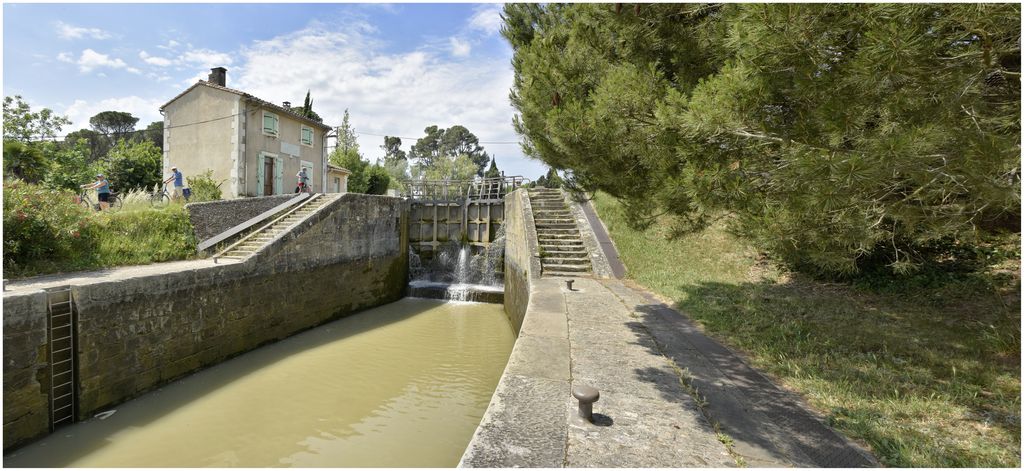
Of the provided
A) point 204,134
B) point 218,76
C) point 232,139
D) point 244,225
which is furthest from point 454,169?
point 244,225

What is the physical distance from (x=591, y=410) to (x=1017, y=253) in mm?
9480

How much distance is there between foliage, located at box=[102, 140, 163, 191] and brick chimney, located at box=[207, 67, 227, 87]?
5.23m

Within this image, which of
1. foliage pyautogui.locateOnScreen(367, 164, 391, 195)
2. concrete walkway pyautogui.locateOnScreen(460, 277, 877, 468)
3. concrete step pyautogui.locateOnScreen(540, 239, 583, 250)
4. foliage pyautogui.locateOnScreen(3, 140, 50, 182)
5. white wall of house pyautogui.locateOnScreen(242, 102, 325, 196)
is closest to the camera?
concrete walkway pyautogui.locateOnScreen(460, 277, 877, 468)

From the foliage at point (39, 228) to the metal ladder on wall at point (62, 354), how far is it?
204 cm

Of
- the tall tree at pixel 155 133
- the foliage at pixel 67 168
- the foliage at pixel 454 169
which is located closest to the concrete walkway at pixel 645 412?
the foliage at pixel 67 168

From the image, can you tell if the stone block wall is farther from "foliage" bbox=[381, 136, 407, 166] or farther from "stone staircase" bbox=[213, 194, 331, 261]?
"foliage" bbox=[381, 136, 407, 166]

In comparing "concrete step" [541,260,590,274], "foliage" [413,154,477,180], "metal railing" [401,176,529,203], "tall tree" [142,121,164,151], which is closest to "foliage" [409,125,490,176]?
"foliage" [413,154,477,180]

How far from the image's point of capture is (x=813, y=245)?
5969 millimetres

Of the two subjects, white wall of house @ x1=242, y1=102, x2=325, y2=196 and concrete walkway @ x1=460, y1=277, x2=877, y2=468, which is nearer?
concrete walkway @ x1=460, y1=277, x2=877, y2=468

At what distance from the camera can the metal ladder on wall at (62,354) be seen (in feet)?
17.9

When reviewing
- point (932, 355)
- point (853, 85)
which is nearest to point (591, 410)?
point (853, 85)

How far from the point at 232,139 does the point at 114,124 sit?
53041 millimetres

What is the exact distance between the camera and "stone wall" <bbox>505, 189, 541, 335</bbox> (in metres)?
10.5

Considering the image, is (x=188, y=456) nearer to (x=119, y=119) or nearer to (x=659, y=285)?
(x=659, y=285)
